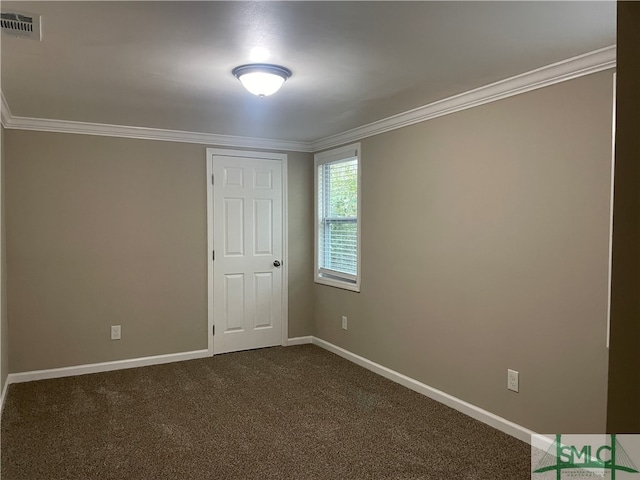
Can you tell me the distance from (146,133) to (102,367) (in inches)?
86.1

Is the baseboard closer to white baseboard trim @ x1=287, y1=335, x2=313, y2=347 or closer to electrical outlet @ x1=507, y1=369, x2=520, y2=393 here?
electrical outlet @ x1=507, y1=369, x2=520, y2=393

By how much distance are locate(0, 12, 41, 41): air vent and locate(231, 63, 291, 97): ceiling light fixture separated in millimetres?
979

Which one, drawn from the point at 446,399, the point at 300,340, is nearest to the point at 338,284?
the point at 300,340

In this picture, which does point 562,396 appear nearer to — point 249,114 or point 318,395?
point 318,395

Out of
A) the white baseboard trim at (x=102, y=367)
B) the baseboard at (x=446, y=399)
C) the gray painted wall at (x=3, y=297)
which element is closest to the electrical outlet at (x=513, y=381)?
the baseboard at (x=446, y=399)

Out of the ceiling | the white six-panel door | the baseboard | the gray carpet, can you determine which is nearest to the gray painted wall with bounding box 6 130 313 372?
the white six-panel door

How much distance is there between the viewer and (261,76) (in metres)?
2.73

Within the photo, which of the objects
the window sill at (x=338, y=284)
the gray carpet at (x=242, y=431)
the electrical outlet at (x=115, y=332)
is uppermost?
the window sill at (x=338, y=284)

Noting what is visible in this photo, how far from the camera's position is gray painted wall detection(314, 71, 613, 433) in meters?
2.67

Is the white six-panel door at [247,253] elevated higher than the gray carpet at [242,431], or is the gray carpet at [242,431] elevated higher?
the white six-panel door at [247,253]

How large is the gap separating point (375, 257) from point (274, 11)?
276 cm

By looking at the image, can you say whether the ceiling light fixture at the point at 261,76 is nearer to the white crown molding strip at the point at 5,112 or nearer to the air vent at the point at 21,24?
the air vent at the point at 21,24

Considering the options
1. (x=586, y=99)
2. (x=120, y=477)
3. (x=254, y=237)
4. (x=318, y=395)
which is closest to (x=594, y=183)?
(x=586, y=99)

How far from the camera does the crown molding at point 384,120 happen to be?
2.65m
